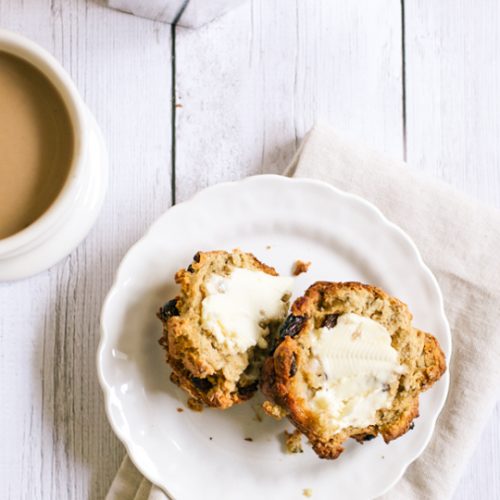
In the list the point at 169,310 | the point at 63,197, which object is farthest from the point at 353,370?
the point at 63,197

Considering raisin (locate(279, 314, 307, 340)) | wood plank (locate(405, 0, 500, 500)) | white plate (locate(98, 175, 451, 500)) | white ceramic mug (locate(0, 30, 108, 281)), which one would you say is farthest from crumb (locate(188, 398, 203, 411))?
wood plank (locate(405, 0, 500, 500))

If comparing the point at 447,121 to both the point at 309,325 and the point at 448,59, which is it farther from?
the point at 309,325

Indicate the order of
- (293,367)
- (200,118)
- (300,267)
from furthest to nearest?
(200,118) < (300,267) < (293,367)

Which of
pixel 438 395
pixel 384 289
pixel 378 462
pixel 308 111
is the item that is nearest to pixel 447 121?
pixel 308 111

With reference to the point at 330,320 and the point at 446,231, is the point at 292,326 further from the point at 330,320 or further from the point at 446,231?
the point at 446,231

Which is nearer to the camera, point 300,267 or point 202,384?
point 202,384

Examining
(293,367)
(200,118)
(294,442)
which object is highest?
(200,118)

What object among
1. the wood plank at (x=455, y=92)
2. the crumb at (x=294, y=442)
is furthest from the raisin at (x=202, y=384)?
the wood plank at (x=455, y=92)
